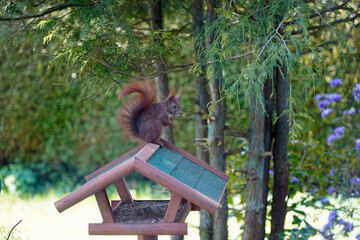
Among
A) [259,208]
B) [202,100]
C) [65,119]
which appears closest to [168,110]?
[202,100]

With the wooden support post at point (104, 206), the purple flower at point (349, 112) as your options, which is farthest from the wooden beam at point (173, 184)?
the purple flower at point (349, 112)

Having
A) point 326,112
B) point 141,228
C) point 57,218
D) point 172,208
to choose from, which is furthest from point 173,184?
point 57,218

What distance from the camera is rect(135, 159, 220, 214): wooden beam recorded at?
73.4 inches

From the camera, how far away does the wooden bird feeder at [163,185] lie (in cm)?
189

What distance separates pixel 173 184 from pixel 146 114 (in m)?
0.63

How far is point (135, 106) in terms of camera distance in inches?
94.6

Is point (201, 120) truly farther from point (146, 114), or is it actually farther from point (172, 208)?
point (172, 208)

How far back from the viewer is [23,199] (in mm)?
6082

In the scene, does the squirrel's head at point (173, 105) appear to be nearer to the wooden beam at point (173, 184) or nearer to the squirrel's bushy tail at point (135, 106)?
the squirrel's bushy tail at point (135, 106)

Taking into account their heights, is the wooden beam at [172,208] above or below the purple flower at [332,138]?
below

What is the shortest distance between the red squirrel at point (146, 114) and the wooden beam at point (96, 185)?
0.49 meters

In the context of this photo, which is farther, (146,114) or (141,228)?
(146,114)

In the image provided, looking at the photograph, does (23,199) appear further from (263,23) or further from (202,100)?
(263,23)

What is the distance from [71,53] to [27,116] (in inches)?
167
